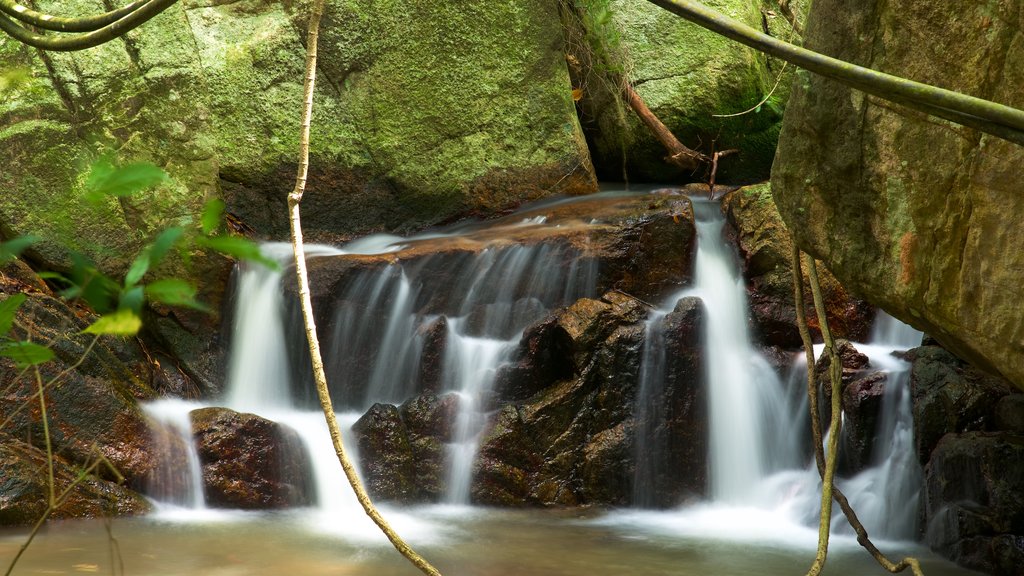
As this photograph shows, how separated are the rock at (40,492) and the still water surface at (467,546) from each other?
0.14 metres

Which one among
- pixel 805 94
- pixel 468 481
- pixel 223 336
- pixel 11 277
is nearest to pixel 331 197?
pixel 223 336

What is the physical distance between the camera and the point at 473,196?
28.6ft

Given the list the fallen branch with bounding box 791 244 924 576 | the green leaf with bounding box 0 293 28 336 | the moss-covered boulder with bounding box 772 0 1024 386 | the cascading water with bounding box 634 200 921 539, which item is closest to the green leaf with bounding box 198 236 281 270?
the green leaf with bounding box 0 293 28 336

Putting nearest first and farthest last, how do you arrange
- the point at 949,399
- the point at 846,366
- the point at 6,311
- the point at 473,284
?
the point at 6,311
the point at 949,399
the point at 846,366
the point at 473,284

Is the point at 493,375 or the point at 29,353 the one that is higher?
the point at 493,375

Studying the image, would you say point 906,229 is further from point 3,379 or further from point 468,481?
point 3,379

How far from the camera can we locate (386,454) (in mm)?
5684

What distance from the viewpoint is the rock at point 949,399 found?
475cm

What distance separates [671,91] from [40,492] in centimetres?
697

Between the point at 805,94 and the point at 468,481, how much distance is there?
3281mm

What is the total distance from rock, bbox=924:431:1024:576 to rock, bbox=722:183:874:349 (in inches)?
72.9

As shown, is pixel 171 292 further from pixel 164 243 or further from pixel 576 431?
pixel 576 431

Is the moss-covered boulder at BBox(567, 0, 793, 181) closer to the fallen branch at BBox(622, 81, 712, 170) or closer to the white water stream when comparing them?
the fallen branch at BBox(622, 81, 712, 170)

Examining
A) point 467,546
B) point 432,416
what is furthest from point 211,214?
point 432,416
